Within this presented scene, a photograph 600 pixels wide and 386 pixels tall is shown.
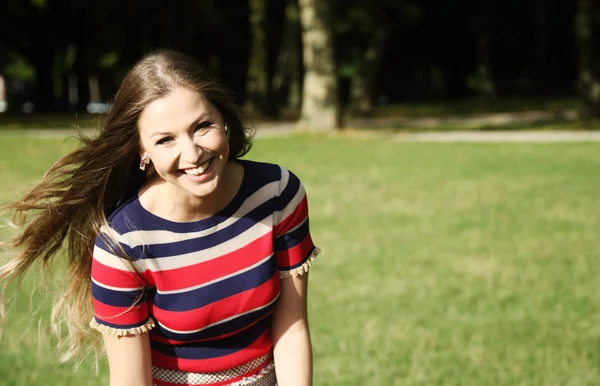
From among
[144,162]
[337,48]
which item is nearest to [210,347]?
[144,162]

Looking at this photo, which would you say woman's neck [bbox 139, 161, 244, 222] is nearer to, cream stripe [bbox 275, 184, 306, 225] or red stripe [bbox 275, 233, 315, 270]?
cream stripe [bbox 275, 184, 306, 225]

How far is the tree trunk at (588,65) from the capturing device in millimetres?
19634

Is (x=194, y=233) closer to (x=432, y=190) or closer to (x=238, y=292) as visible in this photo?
(x=238, y=292)

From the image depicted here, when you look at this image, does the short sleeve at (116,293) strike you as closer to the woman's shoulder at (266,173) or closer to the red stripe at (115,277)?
the red stripe at (115,277)

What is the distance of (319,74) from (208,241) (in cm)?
1640

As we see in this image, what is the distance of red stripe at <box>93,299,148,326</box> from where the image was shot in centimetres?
237

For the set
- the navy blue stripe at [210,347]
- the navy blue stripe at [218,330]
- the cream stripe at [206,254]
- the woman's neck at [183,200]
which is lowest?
the navy blue stripe at [210,347]

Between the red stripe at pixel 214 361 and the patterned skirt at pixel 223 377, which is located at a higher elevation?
the red stripe at pixel 214 361

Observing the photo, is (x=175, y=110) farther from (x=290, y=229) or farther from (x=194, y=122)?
(x=290, y=229)

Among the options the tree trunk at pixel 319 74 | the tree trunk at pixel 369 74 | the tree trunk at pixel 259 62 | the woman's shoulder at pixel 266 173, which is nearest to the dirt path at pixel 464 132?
the tree trunk at pixel 319 74

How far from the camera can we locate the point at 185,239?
7.80ft

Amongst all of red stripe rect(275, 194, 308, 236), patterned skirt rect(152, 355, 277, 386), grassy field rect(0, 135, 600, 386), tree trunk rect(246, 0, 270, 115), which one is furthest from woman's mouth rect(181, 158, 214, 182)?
tree trunk rect(246, 0, 270, 115)

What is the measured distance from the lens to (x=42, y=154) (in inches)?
591

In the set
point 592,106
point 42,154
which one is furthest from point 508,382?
point 592,106
